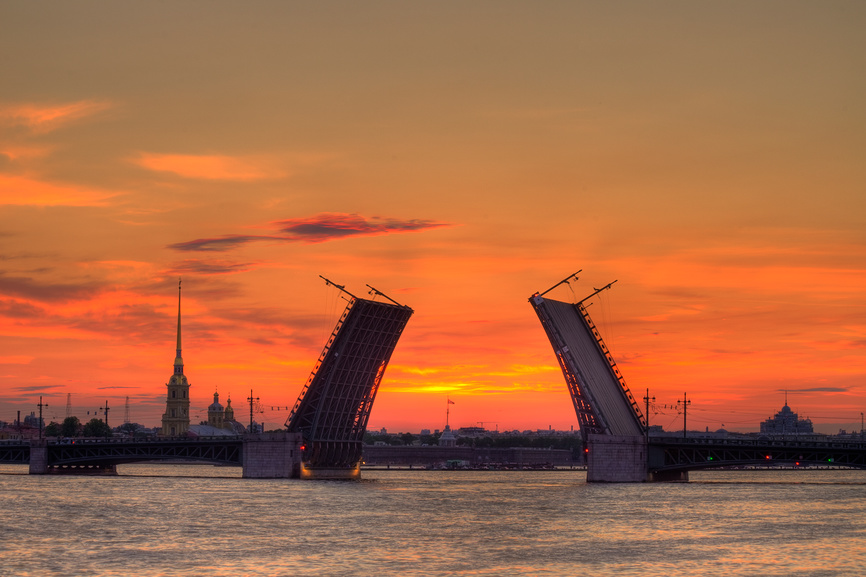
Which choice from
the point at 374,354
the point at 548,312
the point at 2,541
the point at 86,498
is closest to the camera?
the point at 2,541

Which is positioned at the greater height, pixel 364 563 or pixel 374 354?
pixel 374 354

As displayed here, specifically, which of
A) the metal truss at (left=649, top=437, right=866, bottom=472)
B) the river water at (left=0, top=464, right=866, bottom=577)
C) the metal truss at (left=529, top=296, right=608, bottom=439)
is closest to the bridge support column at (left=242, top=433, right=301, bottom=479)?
the river water at (left=0, top=464, right=866, bottom=577)

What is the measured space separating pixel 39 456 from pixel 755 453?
6600cm

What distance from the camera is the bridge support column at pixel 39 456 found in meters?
115

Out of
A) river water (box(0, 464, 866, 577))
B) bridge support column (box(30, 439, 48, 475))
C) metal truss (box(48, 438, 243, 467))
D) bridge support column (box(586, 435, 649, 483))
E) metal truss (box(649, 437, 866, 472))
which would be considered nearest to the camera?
river water (box(0, 464, 866, 577))

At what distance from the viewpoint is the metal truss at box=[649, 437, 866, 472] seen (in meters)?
89.4

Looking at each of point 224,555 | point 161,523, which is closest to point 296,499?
point 161,523

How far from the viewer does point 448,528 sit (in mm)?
56031

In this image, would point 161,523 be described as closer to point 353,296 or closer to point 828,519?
point 353,296

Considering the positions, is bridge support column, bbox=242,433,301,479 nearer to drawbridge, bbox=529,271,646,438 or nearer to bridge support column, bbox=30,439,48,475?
drawbridge, bbox=529,271,646,438

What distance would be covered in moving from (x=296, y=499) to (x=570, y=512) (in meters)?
16.8

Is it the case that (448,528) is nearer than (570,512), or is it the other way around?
(448,528)

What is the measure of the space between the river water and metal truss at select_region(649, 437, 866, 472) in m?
4.07

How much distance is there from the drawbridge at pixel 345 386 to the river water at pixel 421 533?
21.6ft
